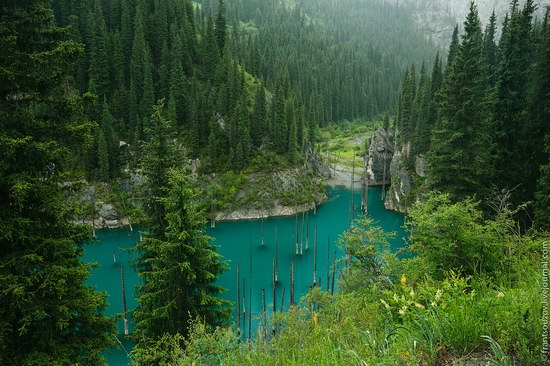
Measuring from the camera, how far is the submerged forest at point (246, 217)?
677 centimetres

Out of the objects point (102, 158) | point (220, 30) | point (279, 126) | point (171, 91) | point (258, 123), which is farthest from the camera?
point (220, 30)

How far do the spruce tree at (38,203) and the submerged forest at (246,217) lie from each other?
57mm

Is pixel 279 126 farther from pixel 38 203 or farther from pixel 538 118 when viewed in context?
pixel 38 203

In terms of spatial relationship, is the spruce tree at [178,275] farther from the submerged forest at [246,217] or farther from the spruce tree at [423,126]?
the spruce tree at [423,126]

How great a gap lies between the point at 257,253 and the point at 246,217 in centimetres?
2157

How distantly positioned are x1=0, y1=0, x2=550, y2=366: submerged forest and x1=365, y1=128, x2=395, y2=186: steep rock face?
1875 centimetres

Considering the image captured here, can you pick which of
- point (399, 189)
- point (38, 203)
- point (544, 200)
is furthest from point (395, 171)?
point (38, 203)

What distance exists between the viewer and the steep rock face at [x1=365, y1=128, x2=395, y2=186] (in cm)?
12700

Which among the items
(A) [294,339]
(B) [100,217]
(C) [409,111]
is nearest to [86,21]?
(B) [100,217]

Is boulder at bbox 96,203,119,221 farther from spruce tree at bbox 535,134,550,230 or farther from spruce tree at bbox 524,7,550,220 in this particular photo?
spruce tree at bbox 535,134,550,230

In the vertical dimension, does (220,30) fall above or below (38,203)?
above

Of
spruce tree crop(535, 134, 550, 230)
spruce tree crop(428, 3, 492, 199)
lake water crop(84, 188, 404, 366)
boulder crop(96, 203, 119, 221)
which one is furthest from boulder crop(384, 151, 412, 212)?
boulder crop(96, 203, 119, 221)

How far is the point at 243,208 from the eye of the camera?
311 ft

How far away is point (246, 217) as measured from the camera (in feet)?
310
